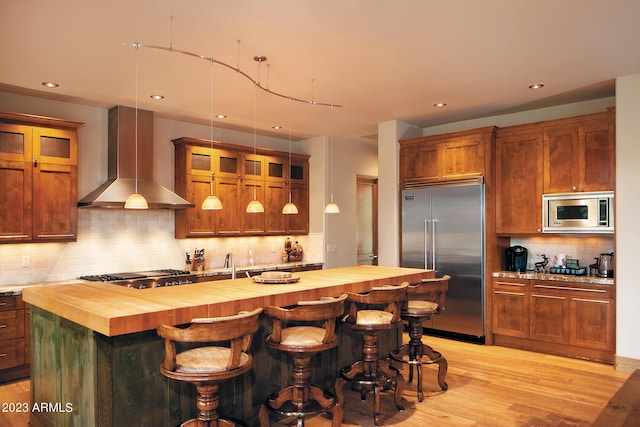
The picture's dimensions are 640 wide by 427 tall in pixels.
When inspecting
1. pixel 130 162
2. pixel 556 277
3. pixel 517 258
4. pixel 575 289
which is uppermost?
pixel 130 162

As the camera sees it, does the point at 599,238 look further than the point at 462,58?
Yes

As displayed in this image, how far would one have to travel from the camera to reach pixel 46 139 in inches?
190

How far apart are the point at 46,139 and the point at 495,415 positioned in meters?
5.09

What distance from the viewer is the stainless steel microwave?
488 cm

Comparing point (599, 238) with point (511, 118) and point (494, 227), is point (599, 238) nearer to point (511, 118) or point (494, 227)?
point (494, 227)

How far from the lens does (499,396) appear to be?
Answer: 12.7 ft

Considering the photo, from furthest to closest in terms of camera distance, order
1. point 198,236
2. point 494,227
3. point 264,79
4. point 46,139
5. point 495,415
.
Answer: point 198,236 → point 494,227 → point 46,139 → point 264,79 → point 495,415

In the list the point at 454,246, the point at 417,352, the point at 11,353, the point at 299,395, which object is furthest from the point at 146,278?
the point at 454,246

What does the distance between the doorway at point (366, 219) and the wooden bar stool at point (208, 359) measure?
18.8 ft

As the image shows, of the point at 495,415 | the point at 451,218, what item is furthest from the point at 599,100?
the point at 495,415

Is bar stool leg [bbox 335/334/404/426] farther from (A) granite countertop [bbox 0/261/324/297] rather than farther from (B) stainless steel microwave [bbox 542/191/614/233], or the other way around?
(B) stainless steel microwave [bbox 542/191/614/233]

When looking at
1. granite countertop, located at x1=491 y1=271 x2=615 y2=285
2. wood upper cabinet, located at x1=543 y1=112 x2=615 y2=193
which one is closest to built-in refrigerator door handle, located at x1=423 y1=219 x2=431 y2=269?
granite countertop, located at x1=491 y1=271 x2=615 y2=285

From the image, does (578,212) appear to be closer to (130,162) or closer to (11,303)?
(130,162)

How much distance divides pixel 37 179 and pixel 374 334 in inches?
152
